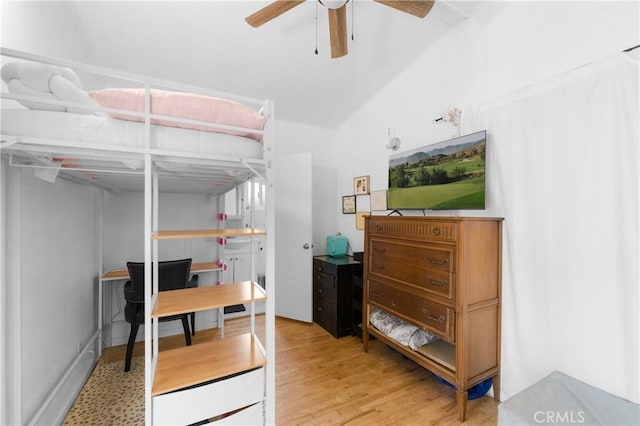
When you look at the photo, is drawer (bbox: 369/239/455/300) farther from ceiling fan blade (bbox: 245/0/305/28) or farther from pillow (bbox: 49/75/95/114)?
pillow (bbox: 49/75/95/114)

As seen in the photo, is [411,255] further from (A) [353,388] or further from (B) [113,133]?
(B) [113,133]

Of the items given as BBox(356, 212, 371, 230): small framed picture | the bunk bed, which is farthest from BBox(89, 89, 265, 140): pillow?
BBox(356, 212, 371, 230): small framed picture

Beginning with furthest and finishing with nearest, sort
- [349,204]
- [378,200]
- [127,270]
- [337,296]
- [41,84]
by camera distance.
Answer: [349,204] < [378,200] < [337,296] < [127,270] < [41,84]

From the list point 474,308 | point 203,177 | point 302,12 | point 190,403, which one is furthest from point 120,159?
point 474,308

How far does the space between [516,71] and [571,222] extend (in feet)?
3.60

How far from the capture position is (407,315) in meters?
2.13

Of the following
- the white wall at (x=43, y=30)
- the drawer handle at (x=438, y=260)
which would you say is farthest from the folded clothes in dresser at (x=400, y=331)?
the white wall at (x=43, y=30)

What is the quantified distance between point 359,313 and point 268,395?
159 centimetres

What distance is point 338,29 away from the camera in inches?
70.8

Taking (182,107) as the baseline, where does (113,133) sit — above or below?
below

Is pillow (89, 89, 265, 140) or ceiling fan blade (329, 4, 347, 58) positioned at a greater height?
ceiling fan blade (329, 4, 347, 58)

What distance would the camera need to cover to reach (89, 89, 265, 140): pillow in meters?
1.26

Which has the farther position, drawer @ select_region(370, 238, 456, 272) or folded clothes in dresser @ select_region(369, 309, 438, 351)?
folded clothes in dresser @ select_region(369, 309, 438, 351)

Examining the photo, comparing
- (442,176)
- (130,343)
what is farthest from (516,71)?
(130,343)
